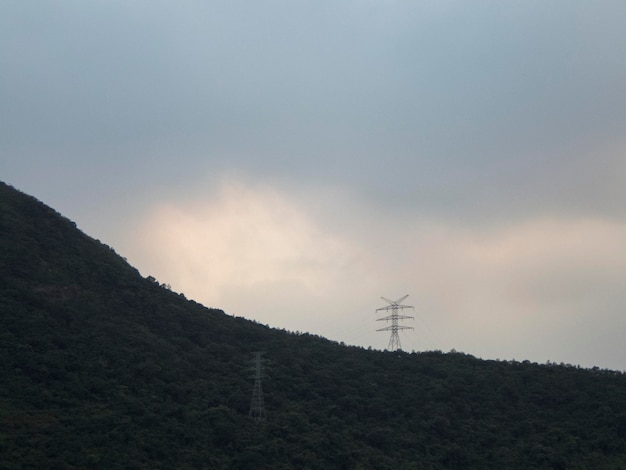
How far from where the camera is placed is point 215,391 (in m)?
60.4

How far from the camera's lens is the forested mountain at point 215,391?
50.0 meters

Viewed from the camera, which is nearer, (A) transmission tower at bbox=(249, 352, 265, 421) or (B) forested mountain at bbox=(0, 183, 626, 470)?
(B) forested mountain at bbox=(0, 183, 626, 470)

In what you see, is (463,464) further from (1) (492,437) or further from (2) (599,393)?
(2) (599,393)

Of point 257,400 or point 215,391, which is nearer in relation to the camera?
point 257,400

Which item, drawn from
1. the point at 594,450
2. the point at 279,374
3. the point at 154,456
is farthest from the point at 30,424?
the point at 594,450

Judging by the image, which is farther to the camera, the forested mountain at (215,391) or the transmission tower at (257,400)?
the transmission tower at (257,400)

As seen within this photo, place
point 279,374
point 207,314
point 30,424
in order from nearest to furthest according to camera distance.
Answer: point 30,424, point 279,374, point 207,314

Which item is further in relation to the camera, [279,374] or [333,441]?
[279,374]

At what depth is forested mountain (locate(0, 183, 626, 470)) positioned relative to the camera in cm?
5000

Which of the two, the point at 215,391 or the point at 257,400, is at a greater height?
the point at 215,391

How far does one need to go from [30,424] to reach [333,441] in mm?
19245

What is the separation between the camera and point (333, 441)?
56.5 meters

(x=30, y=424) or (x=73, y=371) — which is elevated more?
(x=73, y=371)

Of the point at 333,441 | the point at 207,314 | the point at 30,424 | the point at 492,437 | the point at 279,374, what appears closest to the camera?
the point at 30,424
